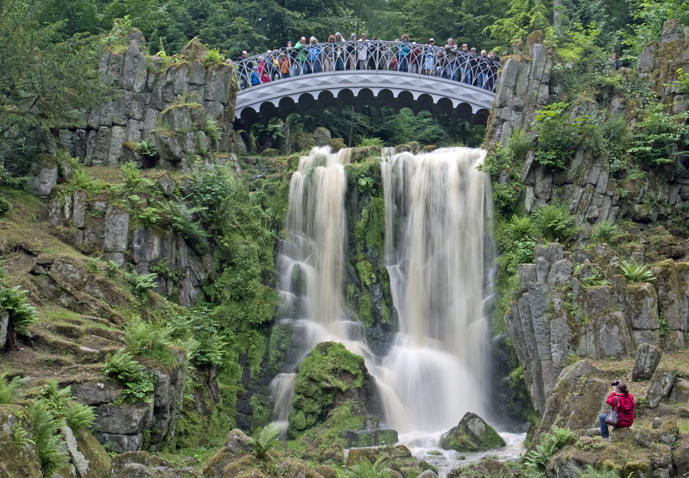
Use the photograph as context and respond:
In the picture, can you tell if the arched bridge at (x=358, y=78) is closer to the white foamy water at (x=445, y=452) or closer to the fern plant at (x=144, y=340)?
the white foamy water at (x=445, y=452)

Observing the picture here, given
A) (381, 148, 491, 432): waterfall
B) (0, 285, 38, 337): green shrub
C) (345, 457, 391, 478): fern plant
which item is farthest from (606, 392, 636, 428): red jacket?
(0, 285, 38, 337): green shrub

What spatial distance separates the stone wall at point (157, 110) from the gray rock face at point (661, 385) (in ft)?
49.3

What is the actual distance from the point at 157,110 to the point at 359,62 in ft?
28.1

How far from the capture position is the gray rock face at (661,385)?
11086 millimetres

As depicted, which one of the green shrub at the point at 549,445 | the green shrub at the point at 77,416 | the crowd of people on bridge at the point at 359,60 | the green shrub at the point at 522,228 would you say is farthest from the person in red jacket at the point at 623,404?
the crowd of people on bridge at the point at 359,60

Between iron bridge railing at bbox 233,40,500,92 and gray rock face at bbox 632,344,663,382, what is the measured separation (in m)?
17.1

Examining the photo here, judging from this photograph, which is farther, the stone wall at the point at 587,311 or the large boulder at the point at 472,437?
the large boulder at the point at 472,437

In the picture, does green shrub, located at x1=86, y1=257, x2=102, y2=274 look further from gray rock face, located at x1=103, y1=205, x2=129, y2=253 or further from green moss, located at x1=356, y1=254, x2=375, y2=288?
green moss, located at x1=356, y1=254, x2=375, y2=288

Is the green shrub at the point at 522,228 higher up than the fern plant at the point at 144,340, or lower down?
higher up

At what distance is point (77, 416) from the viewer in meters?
9.99

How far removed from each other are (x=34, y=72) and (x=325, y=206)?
31.0 feet

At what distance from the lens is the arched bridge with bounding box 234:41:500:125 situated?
88.1ft

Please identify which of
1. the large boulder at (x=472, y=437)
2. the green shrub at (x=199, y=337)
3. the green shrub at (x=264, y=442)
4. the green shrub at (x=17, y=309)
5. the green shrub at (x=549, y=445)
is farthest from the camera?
the green shrub at (x=199, y=337)

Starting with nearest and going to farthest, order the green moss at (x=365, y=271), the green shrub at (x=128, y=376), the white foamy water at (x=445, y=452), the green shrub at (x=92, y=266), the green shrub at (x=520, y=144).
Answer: the green shrub at (x=128, y=376) < the white foamy water at (x=445, y=452) < the green shrub at (x=92, y=266) < the green moss at (x=365, y=271) < the green shrub at (x=520, y=144)
